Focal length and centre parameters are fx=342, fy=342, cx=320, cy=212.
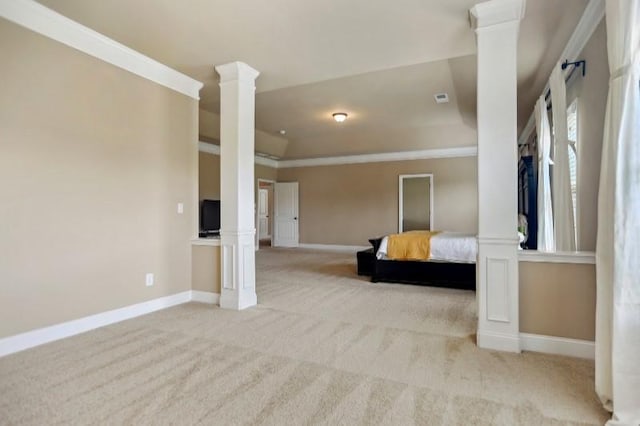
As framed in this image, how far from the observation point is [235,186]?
12.5 feet

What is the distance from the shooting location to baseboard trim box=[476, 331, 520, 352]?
2.64 metres

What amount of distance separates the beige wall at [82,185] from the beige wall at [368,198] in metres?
5.82

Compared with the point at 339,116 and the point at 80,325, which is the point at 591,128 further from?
the point at 80,325

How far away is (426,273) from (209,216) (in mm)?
4464

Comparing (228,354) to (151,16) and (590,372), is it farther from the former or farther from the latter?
(151,16)

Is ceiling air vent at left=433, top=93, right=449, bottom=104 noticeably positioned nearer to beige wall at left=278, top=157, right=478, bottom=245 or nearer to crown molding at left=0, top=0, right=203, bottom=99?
beige wall at left=278, top=157, right=478, bottom=245

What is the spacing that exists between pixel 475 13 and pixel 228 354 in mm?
3291

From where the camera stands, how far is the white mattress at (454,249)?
15.7 feet

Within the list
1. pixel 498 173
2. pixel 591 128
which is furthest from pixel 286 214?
pixel 591 128

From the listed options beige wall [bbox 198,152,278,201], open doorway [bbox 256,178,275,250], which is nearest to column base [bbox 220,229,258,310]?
beige wall [bbox 198,152,278,201]

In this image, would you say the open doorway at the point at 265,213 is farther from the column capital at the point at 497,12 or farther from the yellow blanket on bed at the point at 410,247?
the column capital at the point at 497,12

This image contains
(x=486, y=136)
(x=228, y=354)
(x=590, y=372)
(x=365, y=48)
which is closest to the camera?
(x=590, y=372)

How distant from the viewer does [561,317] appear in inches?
102

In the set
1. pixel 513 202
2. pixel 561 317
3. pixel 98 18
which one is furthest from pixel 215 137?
pixel 561 317
